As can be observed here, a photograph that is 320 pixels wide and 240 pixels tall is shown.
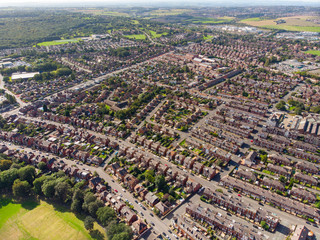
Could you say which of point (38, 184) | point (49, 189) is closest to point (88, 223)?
point (49, 189)

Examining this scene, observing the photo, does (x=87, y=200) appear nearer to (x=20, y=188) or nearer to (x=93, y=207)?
(x=93, y=207)

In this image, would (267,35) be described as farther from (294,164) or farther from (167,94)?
(294,164)

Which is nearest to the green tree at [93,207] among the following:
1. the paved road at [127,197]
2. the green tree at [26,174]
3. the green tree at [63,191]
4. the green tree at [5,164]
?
the paved road at [127,197]

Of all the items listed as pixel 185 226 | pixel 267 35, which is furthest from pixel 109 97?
pixel 267 35

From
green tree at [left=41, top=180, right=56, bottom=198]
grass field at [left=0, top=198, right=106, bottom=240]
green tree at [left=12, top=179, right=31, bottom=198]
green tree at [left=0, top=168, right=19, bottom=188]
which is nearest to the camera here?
grass field at [left=0, top=198, right=106, bottom=240]

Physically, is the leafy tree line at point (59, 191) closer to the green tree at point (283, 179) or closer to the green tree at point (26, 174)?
the green tree at point (26, 174)

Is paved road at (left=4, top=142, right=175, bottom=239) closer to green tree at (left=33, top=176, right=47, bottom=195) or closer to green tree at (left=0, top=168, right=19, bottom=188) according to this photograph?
green tree at (left=33, top=176, right=47, bottom=195)

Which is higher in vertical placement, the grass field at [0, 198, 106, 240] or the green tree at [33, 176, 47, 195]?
the green tree at [33, 176, 47, 195]

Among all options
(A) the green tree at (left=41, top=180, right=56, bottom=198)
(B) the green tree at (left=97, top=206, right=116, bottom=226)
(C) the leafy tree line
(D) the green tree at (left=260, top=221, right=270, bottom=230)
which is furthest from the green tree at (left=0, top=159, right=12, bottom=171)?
(D) the green tree at (left=260, top=221, right=270, bottom=230)
